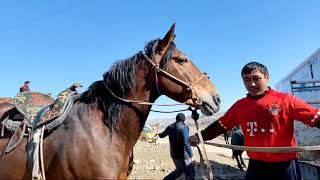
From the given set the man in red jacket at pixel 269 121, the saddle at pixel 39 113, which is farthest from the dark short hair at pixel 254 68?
the saddle at pixel 39 113

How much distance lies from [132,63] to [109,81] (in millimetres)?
307

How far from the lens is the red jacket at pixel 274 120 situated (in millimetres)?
3123

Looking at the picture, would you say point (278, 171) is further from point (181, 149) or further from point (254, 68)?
point (181, 149)

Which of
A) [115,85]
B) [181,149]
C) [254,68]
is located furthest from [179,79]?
[181,149]

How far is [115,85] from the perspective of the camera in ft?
11.9

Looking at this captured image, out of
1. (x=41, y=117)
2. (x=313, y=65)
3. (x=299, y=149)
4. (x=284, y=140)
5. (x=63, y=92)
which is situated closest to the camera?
(x=299, y=149)

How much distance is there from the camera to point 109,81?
3.67m

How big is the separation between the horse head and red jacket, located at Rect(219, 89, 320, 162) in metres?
0.50

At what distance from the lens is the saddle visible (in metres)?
3.44

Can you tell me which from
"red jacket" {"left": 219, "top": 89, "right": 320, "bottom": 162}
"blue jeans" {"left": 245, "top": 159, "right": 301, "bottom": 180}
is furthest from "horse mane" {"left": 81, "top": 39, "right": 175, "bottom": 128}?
"blue jeans" {"left": 245, "top": 159, "right": 301, "bottom": 180}

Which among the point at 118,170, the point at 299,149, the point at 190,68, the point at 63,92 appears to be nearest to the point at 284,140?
the point at 299,149

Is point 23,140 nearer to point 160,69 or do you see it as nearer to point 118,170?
point 118,170

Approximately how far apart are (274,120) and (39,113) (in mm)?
2320

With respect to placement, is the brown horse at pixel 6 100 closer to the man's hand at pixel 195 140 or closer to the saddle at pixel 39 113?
the saddle at pixel 39 113
